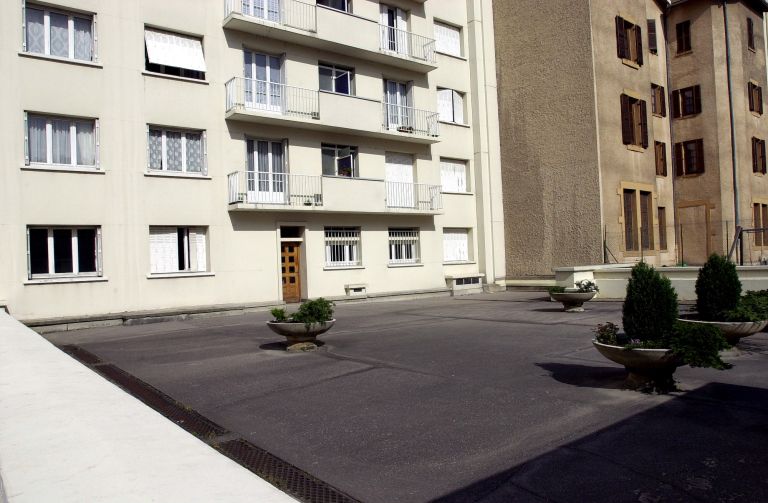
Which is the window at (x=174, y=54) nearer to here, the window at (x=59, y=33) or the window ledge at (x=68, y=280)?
the window at (x=59, y=33)

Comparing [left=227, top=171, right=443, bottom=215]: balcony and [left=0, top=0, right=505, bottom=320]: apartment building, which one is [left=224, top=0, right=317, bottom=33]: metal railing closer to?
[left=0, top=0, right=505, bottom=320]: apartment building

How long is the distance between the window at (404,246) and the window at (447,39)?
326 inches

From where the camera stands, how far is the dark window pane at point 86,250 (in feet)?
53.1

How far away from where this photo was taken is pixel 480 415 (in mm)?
5809

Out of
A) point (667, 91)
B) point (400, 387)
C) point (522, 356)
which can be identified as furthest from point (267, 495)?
point (667, 91)

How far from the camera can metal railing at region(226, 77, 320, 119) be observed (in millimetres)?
18375

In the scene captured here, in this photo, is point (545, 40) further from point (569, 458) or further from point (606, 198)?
point (569, 458)

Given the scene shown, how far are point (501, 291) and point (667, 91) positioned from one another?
13871mm

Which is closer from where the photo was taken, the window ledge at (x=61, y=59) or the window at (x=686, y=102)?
the window ledge at (x=61, y=59)

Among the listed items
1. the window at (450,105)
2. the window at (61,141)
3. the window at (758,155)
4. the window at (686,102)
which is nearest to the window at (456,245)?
the window at (450,105)

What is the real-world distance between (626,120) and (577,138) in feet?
8.49

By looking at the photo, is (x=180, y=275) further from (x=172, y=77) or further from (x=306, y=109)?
(x=306, y=109)

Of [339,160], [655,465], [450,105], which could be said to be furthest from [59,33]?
[655,465]

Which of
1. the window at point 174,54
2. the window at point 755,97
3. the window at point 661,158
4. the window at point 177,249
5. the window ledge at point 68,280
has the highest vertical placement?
the window at point 755,97
